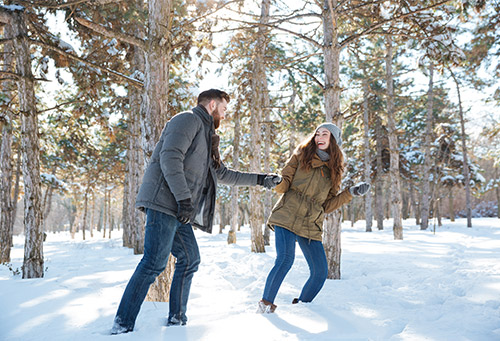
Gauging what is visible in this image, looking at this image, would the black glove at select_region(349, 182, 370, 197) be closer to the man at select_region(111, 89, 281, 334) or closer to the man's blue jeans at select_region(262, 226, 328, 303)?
the man's blue jeans at select_region(262, 226, 328, 303)

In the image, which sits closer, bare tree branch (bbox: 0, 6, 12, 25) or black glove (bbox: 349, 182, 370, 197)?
black glove (bbox: 349, 182, 370, 197)

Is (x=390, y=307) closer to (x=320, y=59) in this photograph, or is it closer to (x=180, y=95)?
(x=180, y=95)

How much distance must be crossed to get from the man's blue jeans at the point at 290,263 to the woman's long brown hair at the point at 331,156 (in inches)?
28.4

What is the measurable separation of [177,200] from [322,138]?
185 centimetres

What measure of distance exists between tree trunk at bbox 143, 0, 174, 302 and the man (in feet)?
4.38

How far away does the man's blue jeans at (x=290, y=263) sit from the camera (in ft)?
10.9

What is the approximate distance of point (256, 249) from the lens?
10.4 m

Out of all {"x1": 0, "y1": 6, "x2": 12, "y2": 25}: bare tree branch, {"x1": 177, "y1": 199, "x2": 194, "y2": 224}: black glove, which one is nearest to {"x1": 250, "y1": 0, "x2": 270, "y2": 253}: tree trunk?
{"x1": 0, "y1": 6, "x2": 12, "y2": 25}: bare tree branch

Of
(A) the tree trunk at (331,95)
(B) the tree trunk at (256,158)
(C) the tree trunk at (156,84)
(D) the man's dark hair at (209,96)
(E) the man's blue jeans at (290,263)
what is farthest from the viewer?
(B) the tree trunk at (256,158)

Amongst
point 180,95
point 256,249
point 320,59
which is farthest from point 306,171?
point 320,59

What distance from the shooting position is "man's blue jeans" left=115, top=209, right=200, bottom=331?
2.44m

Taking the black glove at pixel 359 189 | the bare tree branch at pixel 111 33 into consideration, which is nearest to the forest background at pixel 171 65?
the bare tree branch at pixel 111 33

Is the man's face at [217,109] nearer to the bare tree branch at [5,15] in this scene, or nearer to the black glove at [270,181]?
the black glove at [270,181]

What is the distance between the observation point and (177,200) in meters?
2.48
